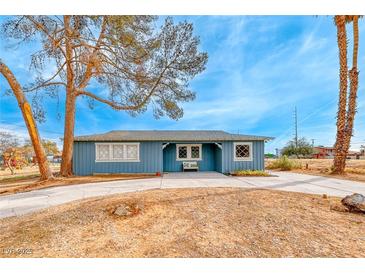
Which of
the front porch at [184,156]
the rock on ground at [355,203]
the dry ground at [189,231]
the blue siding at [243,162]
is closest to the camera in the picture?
the dry ground at [189,231]

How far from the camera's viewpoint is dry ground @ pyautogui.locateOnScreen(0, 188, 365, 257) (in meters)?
2.83

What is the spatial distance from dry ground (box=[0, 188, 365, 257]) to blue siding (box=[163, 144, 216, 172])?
8.26 meters

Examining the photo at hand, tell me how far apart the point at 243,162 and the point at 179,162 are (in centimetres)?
371

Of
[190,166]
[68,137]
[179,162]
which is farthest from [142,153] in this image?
[68,137]

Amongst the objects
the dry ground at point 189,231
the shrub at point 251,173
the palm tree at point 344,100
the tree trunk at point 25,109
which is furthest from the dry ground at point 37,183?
the palm tree at point 344,100

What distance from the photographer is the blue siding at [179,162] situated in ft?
42.7

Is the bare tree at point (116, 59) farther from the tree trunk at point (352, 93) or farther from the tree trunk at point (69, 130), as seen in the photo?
the tree trunk at point (352, 93)

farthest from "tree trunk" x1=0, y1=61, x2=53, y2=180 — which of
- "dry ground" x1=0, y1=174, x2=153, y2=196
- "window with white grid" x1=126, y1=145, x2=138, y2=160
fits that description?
"window with white grid" x1=126, y1=145, x2=138, y2=160

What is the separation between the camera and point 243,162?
11.8 metres

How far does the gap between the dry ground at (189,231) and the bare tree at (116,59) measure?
19.3ft

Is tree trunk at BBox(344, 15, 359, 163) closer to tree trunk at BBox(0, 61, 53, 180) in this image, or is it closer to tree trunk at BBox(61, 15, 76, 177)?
tree trunk at BBox(61, 15, 76, 177)
